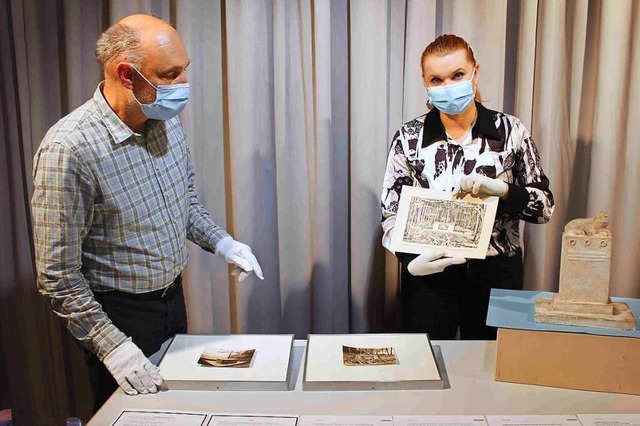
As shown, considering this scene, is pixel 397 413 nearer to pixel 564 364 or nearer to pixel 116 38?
pixel 564 364

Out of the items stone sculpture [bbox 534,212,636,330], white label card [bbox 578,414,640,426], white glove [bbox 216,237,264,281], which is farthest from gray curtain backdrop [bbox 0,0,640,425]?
white label card [bbox 578,414,640,426]

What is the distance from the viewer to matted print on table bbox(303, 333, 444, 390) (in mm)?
1366

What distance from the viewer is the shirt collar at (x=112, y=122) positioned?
4.99ft

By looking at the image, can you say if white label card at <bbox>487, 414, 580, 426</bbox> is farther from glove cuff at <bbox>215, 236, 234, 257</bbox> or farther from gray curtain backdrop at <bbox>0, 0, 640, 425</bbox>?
gray curtain backdrop at <bbox>0, 0, 640, 425</bbox>

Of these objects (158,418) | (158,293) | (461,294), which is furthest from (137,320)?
(461,294)

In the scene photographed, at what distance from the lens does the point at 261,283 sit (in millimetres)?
2490

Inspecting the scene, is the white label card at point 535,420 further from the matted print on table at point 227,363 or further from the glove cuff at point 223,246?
the glove cuff at point 223,246

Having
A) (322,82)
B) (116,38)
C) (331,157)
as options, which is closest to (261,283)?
(331,157)

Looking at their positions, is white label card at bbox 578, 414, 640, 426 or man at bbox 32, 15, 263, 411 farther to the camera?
man at bbox 32, 15, 263, 411

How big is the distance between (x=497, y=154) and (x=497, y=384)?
2.29ft

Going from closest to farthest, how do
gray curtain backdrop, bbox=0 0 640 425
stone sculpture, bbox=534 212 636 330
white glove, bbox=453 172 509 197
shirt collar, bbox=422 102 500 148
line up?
stone sculpture, bbox=534 212 636 330, white glove, bbox=453 172 509 197, shirt collar, bbox=422 102 500 148, gray curtain backdrop, bbox=0 0 640 425

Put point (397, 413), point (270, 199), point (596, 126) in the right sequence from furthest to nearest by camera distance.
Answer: point (270, 199), point (596, 126), point (397, 413)

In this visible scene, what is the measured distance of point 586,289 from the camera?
1.36 meters

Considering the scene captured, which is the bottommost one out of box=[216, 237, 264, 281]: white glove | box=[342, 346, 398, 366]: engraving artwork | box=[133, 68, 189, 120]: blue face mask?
box=[342, 346, 398, 366]: engraving artwork
